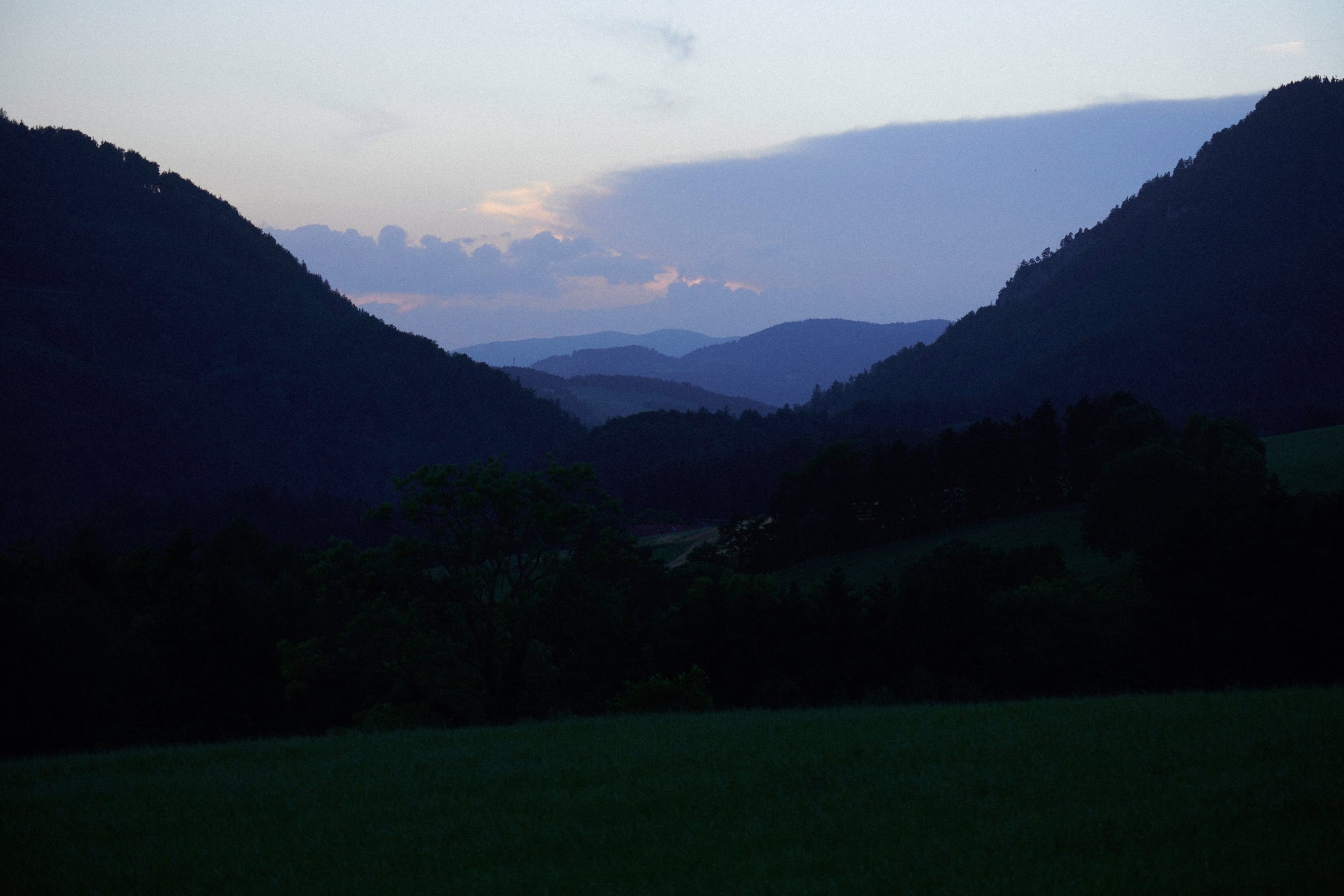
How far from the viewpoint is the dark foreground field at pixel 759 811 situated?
954 centimetres

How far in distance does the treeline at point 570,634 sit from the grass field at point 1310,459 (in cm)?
3536

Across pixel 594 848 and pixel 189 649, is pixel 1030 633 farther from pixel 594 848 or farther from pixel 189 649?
pixel 189 649

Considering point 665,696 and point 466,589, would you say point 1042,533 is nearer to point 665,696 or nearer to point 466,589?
point 665,696

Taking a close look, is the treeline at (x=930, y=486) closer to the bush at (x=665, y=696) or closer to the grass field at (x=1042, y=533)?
the grass field at (x=1042, y=533)

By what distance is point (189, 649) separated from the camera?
3609 centimetres

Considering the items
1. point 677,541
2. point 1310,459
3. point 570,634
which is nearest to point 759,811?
point 570,634

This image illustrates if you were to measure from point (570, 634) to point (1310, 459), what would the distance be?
70773 mm

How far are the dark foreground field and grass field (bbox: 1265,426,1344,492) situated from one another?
60.6m

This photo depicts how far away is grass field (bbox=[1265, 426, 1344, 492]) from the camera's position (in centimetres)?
6981

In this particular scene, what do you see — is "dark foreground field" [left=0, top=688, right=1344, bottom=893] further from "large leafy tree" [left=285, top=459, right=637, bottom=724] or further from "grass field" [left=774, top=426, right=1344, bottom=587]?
"grass field" [left=774, top=426, right=1344, bottom=587]

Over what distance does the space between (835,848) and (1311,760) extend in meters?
6.17

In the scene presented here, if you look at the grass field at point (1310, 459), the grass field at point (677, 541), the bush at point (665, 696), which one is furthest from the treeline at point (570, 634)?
the grass field at point (677, 541)

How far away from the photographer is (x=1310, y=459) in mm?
77250

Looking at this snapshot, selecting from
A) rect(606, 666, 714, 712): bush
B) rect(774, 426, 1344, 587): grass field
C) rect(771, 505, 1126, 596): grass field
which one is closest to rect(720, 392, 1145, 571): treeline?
rect(771, 505, 1126, 596): grass field
